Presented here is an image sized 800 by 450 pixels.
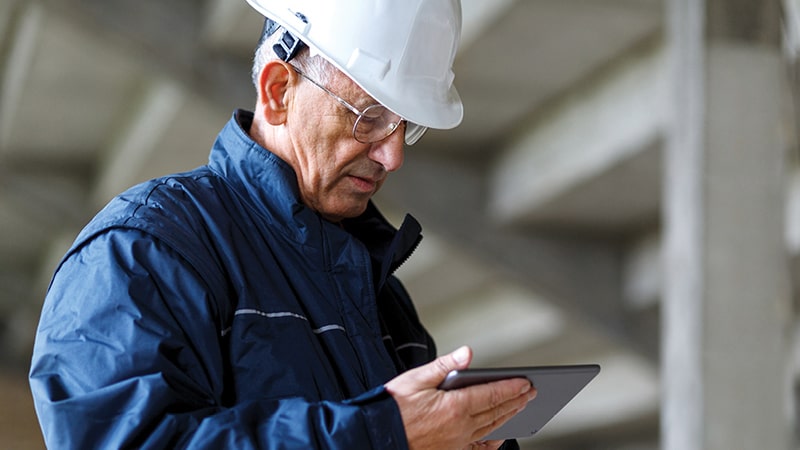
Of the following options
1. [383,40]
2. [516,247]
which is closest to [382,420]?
[383,40]

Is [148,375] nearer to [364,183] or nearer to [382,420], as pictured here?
[382,420]

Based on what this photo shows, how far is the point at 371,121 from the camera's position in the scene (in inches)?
91.0

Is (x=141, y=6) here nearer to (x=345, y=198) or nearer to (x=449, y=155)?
(x=449, y=155)

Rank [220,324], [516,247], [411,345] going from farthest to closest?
[516,247] → [411,345] → [220,324]

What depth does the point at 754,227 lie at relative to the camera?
5.83m

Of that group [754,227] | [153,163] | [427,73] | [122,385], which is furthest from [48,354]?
[153,163]

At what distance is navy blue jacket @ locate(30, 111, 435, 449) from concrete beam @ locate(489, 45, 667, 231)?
18.7 ft

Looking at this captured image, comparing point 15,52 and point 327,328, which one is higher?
point 15,52

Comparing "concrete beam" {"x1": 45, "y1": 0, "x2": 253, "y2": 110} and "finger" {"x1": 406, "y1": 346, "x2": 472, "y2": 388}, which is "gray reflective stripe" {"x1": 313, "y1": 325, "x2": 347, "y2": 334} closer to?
"finger" {"x1": 406, "y1": 346, "x2": 472, "y2": 388}

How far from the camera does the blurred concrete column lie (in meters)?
5.71

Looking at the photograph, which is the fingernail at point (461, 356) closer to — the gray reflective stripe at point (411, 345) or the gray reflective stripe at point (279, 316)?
the gray reflective stripe at point (279, 316)

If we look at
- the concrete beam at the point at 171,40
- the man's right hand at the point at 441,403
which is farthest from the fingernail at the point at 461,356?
the concrete beam at the point at 171,40

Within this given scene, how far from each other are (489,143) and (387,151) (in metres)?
7.66

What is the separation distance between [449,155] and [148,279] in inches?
328
